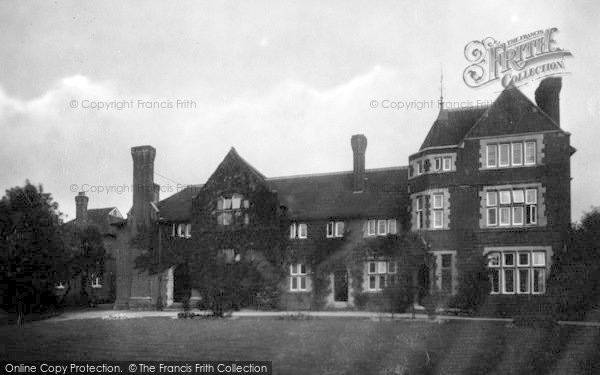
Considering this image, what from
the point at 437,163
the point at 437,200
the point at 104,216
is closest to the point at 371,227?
the point at 437,200

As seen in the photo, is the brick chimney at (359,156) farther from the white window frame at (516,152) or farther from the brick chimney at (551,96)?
the brick chimney at (551,96)

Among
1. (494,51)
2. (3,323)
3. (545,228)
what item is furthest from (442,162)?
(3,323)

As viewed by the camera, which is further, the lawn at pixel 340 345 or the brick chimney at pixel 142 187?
the brick chimney at pixel 142 187

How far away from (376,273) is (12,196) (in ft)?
59.5

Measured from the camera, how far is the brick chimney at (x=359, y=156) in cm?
3575

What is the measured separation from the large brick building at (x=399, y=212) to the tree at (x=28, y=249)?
10394 mm

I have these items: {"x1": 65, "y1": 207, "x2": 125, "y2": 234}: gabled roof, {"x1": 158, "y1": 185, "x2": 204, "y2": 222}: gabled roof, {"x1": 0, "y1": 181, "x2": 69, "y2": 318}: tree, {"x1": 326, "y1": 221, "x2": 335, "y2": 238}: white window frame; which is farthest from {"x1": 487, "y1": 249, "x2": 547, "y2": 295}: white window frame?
{"x1": 65, "y1": 207, "x2": 125, "y2": 234}: gabled roof

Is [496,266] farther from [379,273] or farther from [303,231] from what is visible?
[303,231]

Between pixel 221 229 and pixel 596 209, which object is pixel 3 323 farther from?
pixel 596 209

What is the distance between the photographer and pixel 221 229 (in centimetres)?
3494

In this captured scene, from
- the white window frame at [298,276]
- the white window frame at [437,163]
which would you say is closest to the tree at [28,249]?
the white window frame at [298,276]

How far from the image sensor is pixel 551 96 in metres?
30.0

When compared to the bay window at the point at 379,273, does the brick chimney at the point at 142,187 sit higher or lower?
higher

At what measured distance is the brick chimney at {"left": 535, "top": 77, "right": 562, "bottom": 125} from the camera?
97.4 ft
